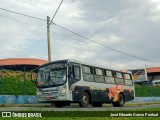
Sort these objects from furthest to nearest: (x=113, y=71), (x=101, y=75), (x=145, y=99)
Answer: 1. (x=145, y=99)
2. (x=113, y=71)
3. (x=101, y=75)

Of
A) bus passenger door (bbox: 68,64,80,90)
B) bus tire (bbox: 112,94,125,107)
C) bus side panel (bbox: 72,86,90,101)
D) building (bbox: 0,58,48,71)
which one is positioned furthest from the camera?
building (bbox: 0,58,48,71)

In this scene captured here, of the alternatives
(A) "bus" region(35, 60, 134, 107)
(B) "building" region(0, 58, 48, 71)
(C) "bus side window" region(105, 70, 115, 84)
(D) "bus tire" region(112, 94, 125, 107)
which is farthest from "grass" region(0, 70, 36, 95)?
(B) "building" region(0, 58, 48, 71)

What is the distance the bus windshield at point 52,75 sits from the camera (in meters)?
19.6

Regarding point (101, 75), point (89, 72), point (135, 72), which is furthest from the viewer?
point (135, 72)

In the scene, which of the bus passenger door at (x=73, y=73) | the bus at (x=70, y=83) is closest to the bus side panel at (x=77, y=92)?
the bus at (x=70, y=83)

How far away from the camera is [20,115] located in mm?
8242

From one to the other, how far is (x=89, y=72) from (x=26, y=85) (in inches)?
332

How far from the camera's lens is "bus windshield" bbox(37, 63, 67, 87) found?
771 inches

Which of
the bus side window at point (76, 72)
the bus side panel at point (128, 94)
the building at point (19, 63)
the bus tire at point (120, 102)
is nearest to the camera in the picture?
the bus side window at point (76, 72)

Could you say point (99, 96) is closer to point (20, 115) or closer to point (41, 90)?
point (41, 90)

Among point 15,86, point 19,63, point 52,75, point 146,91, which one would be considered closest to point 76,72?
point 52,75

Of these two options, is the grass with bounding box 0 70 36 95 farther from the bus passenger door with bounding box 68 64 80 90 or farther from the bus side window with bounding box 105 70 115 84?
the bus passenger door with bounding box 68 64 80 90

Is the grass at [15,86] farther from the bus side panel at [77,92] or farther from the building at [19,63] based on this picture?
the building at [19,63]

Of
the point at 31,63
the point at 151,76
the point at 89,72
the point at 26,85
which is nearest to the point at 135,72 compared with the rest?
the point at 151,76
